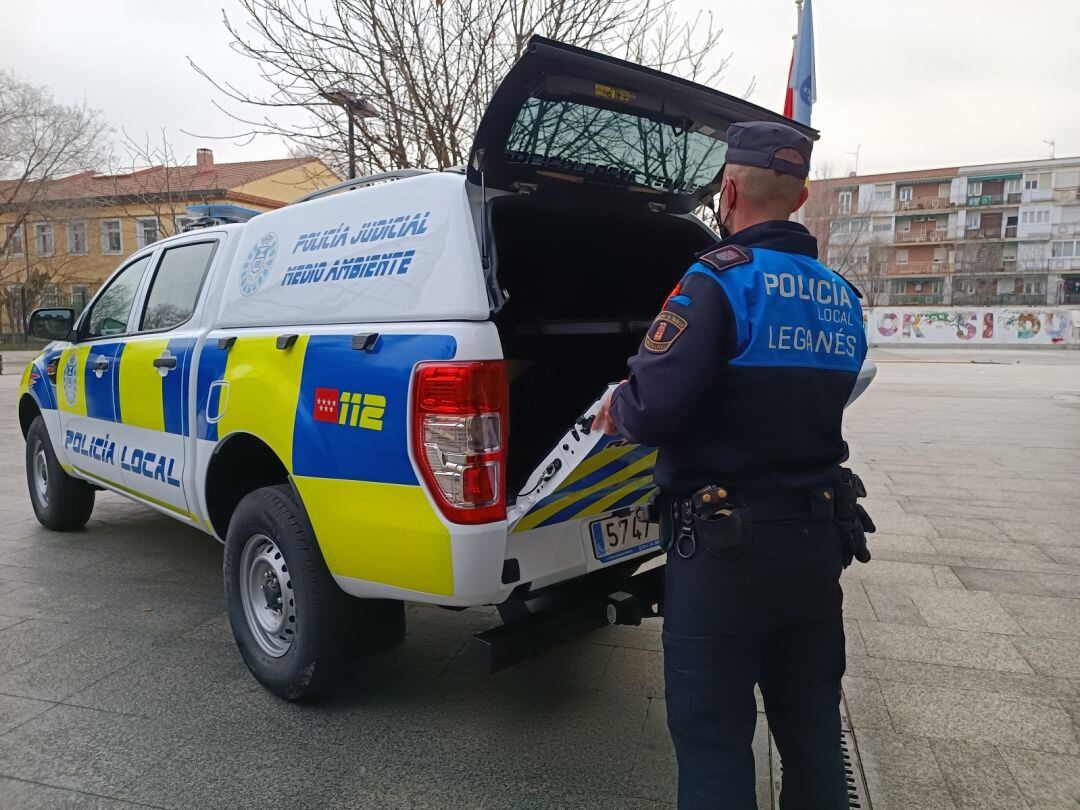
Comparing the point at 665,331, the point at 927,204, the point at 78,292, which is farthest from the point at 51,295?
the point at 927,204

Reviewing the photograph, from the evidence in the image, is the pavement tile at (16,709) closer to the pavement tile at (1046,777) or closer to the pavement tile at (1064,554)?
the pavement tile at (1046,777)

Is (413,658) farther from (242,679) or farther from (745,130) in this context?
(745,130)

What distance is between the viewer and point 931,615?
13.6ft

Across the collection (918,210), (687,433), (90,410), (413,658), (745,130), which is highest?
(918,210)

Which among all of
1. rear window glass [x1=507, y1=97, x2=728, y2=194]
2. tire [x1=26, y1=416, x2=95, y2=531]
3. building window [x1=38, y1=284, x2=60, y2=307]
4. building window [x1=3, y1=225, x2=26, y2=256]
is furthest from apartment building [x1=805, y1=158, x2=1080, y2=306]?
rear window glass [x1=507, y1=97, x2=728, y2=194]

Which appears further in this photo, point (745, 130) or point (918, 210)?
point (918, 210)

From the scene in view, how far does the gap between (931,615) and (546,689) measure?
216 centimetres

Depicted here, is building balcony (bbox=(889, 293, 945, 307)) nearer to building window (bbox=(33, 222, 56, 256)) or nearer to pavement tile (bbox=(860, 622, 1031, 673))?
A: building window (bbox=(33, 222, 56, 256))

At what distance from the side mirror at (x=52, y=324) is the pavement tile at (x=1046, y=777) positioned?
5.43 meters

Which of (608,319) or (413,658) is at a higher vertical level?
(608,319)

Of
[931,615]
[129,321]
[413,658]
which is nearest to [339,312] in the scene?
[413,658]

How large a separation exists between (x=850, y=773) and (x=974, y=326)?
40.6 m

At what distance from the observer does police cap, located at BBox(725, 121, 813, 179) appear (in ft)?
6.44

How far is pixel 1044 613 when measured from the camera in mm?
4164
